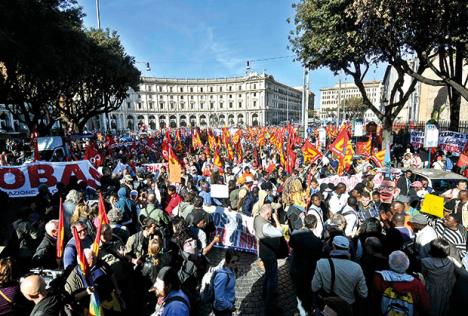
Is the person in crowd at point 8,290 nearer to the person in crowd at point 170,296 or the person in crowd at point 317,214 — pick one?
the person in crowd at point 170,296

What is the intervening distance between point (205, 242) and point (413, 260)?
3.12m

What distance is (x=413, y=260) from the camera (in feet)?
12.4

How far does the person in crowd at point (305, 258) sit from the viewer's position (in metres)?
3.82

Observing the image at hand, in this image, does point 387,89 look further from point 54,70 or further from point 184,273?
point 184,273

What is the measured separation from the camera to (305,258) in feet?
12.7

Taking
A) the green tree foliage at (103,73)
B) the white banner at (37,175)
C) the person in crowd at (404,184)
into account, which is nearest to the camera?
the person in crowd at (404,184)

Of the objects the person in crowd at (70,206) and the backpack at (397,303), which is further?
the person in crowd at (70,206)

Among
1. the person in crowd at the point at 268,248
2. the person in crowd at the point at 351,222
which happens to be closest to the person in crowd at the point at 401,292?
the person in crowd at the point at 268,248

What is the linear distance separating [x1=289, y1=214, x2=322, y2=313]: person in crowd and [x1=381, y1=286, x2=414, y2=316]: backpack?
1.09 meters

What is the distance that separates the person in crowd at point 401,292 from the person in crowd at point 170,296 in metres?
1.99

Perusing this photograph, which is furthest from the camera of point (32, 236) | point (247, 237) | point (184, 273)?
point (247, 237)

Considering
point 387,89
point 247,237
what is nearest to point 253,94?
point 387,89

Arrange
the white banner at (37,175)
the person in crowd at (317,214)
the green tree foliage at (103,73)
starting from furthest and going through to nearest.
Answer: the green tree foliage at (103,73)
the white banner at (37,175)
the person in crowd at (317,214)

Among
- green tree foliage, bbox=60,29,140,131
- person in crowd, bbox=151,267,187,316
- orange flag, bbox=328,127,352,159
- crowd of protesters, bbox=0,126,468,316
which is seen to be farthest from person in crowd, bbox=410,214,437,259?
green tree foliage, bbox=60,29,140,131
